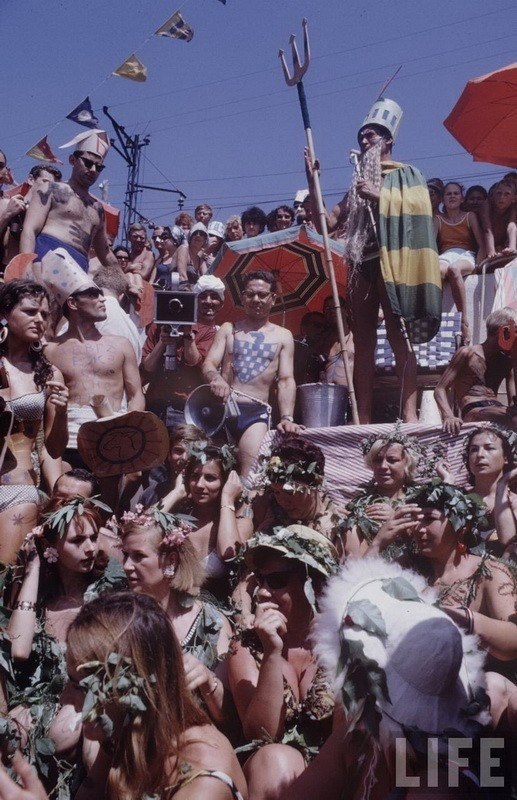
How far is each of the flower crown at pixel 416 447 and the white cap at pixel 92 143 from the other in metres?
3.20

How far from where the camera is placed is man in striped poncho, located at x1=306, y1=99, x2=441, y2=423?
20.2 ft

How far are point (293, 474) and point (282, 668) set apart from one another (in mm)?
1631

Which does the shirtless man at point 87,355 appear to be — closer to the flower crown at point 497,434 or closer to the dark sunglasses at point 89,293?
the dark sunglasses at point 89,293

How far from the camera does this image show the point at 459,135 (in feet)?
24.9

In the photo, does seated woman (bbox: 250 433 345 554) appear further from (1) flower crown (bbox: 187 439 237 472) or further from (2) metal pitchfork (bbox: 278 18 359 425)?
(2) metal pitchfork (bbox: 278 18 359 425)

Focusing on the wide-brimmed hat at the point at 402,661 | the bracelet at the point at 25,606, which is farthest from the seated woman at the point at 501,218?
the wide-brimmed hat at the point at 402,661

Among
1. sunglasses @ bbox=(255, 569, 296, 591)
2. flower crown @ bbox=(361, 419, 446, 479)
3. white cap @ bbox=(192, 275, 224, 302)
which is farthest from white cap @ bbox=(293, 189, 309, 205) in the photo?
sunglasses @ bbox=(255, 569, 296, 591)

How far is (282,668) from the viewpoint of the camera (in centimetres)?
309

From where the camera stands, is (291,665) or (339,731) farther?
(291,665)

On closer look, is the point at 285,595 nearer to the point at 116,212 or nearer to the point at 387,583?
the point at 387,583

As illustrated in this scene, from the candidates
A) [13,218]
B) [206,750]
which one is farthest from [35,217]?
[206,750]

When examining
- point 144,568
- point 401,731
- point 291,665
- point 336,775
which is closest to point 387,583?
point 401,731

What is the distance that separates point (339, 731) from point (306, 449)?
2.35 metres

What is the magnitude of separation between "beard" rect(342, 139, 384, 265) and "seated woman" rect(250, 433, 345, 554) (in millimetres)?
2249
